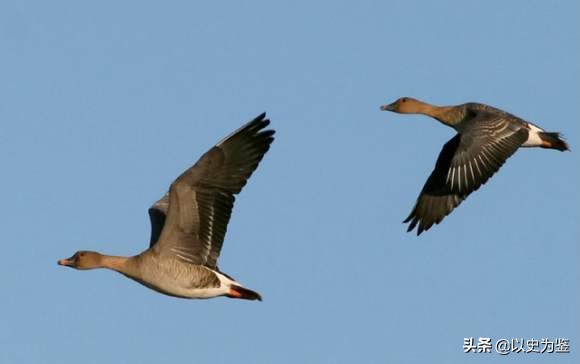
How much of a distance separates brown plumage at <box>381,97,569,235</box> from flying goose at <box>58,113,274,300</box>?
14.2 ft

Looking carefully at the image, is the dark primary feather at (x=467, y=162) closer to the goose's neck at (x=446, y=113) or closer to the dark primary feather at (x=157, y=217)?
the goose's neck at (x=446, y=113)

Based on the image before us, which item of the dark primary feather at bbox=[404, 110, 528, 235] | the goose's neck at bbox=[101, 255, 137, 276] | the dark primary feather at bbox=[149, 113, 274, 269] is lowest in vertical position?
the goose's neck at bbox=[101, 255, 137, 276]

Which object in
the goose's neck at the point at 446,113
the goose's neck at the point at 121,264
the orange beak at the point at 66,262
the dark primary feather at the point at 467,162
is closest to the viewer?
the goose's neck at the point at 121,264

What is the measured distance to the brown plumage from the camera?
21.4 meters

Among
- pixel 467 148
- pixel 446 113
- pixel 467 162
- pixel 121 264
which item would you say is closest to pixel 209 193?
pixel 121 264

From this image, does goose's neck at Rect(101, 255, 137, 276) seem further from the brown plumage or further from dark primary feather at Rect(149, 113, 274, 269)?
the brown plumage

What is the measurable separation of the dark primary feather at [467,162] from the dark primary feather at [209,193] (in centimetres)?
429

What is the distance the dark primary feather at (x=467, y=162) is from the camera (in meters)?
21.4

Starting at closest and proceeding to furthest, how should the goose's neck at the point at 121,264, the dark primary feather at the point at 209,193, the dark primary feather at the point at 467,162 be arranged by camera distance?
1. the dark primary feather at the point at 209,193
2. the goose's neck at the point at 121,264
3. the dark primary feather at the point at 467,162

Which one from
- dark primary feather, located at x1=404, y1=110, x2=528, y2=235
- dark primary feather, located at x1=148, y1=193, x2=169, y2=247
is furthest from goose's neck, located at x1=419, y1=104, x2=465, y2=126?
dark primary feather, located at x1=148, y1=193, x2=169, y2=247

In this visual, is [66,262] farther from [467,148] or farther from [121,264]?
[467,148]

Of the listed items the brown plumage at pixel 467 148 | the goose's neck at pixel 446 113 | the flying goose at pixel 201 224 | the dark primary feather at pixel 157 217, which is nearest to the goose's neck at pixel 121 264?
the flying goose at pixel 201 224

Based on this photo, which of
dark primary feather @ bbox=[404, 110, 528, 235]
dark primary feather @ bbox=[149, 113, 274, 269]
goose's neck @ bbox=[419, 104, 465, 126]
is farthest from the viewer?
goose's neck @ bbox=[419, 104, 465, 126]

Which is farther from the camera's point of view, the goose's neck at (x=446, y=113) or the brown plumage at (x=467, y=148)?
the goose's neck at (x=446, y=113)
